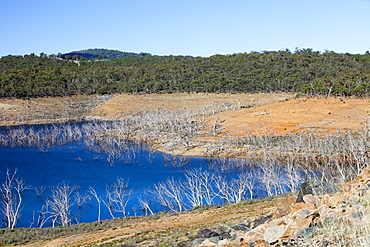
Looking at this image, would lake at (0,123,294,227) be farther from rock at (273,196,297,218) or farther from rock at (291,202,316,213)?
rock at (291,202,316,213)

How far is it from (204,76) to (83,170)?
254 ft

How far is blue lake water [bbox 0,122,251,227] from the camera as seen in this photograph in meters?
31.6

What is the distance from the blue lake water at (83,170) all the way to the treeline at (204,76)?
47.2m

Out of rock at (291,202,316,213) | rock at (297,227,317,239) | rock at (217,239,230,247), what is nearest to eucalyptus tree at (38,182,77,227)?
rock at (217,239,230,247)

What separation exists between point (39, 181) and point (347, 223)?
3661 cm

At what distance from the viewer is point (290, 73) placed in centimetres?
11500

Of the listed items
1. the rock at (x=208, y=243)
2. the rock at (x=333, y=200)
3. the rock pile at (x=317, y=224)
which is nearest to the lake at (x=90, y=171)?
the rock at (x=208, y=243)

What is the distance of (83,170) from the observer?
145 feet

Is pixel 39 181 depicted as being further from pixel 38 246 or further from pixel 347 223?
pixel 347 223

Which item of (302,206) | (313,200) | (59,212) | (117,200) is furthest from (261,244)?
(117,200)

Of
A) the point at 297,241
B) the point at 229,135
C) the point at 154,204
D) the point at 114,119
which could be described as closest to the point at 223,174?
the point at 154,204

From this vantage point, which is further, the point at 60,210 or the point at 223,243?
the point at 60,210

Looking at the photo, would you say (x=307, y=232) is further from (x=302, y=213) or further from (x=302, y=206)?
(x=302, y=206)

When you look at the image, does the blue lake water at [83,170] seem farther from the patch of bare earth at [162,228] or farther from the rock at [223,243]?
the rock at [223,243]
